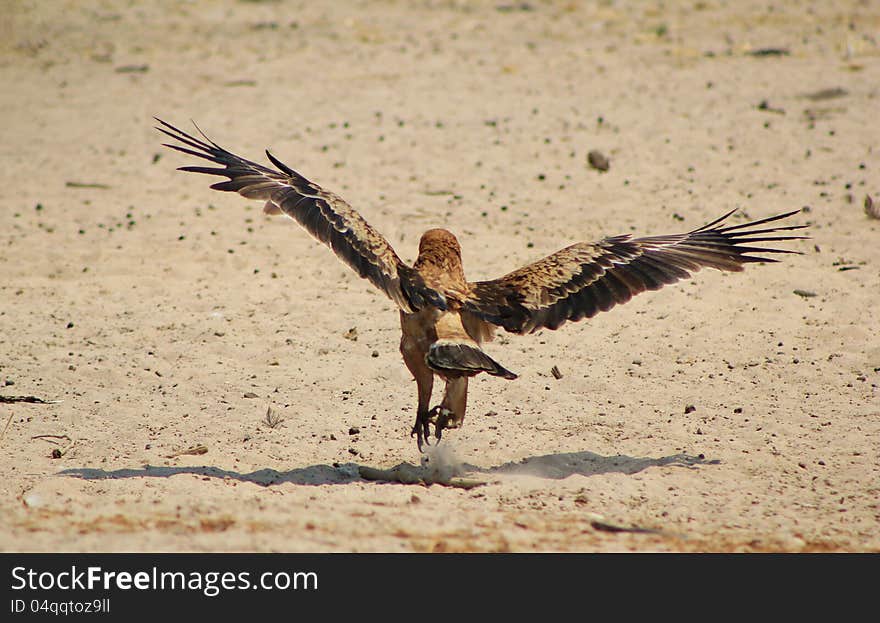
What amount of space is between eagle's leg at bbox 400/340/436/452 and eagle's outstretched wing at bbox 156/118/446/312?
30cm

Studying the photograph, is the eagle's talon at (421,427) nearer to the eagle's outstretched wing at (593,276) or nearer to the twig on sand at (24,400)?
the eagle's outstretched wing at (593,276)

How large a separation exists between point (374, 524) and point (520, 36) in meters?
11.8

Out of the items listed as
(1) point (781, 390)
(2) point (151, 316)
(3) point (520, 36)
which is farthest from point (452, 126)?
(1) point (781, 390)

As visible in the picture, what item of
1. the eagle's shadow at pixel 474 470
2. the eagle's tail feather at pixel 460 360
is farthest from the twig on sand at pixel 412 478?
the eagle's tail feather at pixel 460 360

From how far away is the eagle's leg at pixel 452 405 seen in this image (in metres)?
6.43


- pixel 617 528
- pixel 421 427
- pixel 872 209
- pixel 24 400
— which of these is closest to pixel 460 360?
pixel 421 427

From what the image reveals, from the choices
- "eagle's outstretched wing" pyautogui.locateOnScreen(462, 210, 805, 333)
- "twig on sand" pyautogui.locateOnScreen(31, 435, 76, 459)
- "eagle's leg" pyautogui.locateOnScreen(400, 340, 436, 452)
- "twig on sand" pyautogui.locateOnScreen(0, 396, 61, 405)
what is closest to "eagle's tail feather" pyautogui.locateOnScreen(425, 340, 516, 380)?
"eagle's leg" pyautogui.locateOnScreen(400, 340, 436, 452)

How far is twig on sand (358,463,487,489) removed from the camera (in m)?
6.23

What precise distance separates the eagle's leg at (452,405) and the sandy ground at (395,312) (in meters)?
0.24

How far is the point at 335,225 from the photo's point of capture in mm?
6652

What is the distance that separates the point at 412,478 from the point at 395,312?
8.47 feet

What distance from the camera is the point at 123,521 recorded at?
529 cm

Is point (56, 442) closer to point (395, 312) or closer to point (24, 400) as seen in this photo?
point (24, 400)

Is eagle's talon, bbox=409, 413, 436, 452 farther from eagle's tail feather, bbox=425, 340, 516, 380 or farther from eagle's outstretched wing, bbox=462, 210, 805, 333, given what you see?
eagle's outstretched wing, bbox=462, 210, 805, 333
